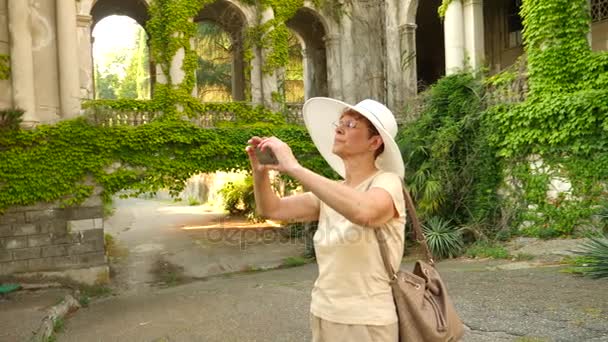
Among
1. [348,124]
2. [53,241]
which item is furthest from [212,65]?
[348,124]

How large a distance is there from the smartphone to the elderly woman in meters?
0.02

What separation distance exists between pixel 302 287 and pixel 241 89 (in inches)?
447

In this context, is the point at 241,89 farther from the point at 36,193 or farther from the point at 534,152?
the point at 534,152

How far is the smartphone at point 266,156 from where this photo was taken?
1.95 meters

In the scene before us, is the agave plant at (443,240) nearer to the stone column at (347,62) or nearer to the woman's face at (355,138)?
the stone column at (347,62)

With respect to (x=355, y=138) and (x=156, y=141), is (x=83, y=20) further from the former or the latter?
(x=355, y=138)

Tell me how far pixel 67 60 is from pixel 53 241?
4.32 m

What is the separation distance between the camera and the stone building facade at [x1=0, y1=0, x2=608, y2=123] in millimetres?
11820

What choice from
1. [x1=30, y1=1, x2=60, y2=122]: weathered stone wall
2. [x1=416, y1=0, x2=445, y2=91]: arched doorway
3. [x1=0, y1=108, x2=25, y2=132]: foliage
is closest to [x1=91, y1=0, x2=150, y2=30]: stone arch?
[x1=30, y1=1, x2=60, y2=122]: weathered stone wall

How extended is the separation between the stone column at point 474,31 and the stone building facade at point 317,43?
0.03 meters

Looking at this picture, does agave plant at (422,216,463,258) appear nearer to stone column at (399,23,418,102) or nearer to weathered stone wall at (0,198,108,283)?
stone column at (399,23,418,102)

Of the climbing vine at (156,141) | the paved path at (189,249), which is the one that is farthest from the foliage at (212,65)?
the climbing vine at (156,141)

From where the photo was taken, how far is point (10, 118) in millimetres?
11180

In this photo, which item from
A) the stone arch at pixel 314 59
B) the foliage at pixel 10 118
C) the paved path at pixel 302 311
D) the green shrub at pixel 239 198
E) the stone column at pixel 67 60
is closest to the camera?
the paved path at pixel 302 311
